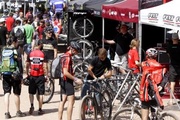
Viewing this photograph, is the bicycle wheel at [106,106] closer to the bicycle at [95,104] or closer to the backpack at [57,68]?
the bicycle at [95,104]

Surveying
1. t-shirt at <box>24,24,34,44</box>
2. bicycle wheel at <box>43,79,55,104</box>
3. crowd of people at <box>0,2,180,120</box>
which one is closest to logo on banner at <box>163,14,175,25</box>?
crowd of people at <box>0,2,180,120</box>

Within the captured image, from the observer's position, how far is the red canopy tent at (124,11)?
13.5 meters

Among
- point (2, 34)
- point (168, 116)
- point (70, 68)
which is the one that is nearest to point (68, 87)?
point (70, 68)

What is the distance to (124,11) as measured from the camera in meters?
13.8

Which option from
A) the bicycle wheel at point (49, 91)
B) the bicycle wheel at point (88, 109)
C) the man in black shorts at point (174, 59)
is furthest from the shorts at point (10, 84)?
the man in black shorts at point (174, 59)

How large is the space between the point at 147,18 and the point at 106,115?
8.20 ft

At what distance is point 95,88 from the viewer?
1009 cm

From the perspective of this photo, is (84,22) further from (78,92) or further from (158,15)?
(158,15)

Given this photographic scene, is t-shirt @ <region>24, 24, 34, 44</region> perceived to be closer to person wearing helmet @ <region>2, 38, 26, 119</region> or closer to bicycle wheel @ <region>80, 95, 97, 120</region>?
person wearing helmet @ <region>2, 38, 26, 119</region>

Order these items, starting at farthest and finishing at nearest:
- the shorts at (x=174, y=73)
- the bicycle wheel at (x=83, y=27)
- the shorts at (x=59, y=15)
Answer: the shorts at (x=59, y=15)
the bicycle wheel at (x=83, y=27)
the shorts at (x=174, y=73)

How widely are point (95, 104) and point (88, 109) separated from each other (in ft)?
0.53

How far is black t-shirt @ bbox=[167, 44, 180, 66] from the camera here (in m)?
12.4

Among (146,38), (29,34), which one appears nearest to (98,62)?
(146,38)

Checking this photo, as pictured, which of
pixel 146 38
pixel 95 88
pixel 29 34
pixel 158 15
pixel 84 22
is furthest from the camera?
pixel 84 22
